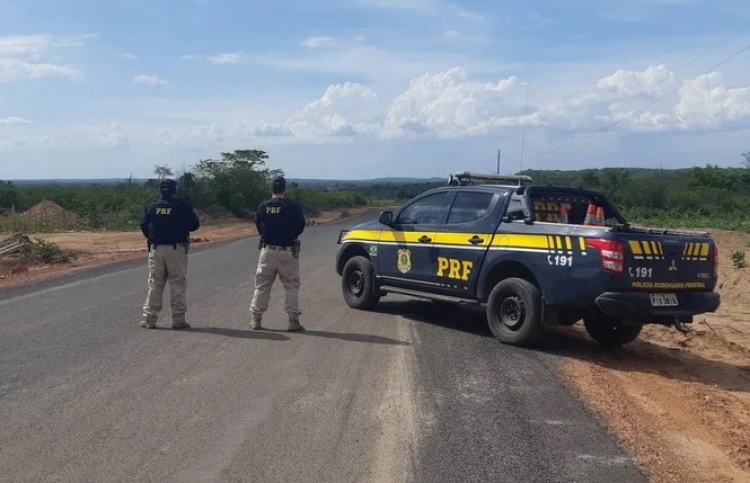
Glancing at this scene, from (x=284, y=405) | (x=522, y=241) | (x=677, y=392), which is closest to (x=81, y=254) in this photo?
(x=522, y=241)

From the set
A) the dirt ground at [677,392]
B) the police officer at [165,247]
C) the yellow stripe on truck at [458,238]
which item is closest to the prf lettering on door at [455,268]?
the yellow stripe on truck at [458,238]

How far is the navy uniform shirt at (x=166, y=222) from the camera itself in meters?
10.0

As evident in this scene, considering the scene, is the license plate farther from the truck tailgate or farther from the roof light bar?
the roof light bar

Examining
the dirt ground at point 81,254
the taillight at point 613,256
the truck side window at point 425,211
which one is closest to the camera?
the taillight at point 613,256

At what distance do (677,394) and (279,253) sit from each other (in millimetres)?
4844

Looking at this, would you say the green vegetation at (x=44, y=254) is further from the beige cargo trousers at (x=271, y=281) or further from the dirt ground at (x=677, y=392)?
the dirt ground at (x=677, y=392)

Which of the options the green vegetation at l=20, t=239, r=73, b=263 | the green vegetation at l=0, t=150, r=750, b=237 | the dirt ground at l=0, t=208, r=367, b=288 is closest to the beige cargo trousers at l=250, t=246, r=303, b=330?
the dirt ground at l=0, t=208, r=367, b=288

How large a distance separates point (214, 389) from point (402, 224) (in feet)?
16.1

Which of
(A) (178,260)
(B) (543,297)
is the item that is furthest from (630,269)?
(A) (178,260)

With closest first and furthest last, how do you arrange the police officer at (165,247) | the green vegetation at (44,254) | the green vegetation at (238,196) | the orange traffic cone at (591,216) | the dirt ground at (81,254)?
the orange traffic cone at (591,216)
the police officer at (165,247)
the dirt ground at (81,254)
the green vegetation at (44,254)
the green vegetation at (238,196)

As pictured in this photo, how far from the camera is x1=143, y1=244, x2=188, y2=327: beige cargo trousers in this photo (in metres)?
9.91

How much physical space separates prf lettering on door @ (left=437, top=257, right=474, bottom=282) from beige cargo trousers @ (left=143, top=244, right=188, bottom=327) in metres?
3.23

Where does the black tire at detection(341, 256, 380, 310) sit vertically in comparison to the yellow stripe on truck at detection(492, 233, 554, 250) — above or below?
below

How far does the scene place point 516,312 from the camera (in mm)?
9281
